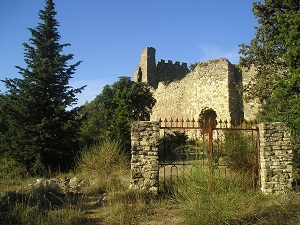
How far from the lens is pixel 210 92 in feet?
59.3

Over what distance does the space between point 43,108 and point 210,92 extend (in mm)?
10196

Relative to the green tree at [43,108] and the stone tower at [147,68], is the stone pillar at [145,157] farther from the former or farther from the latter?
the stone tower at [147,68]

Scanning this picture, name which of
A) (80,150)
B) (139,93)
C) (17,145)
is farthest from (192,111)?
(17,145)

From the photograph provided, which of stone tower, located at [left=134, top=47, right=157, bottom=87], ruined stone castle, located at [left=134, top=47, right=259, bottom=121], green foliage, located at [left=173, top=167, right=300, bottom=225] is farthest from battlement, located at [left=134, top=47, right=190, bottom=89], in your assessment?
green foliage, located at [left=173, top=167, right=300, bottom=225]

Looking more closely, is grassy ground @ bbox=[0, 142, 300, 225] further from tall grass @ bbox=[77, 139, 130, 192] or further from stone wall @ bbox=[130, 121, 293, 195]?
tall grass @ bbox=[77, 139, 130, 192]

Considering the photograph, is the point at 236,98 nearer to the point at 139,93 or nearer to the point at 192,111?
the point at 192,111

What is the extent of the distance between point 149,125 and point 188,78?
13654 mm

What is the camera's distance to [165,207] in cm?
630

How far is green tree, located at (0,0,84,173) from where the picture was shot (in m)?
10.9

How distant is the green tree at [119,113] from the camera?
43.2 feet

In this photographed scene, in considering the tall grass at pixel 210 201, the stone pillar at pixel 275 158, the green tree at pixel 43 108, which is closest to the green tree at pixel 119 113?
the green tree at pixel 43 108

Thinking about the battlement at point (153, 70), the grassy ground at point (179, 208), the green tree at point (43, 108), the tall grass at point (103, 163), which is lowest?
the grassy ground at point (179, 208)

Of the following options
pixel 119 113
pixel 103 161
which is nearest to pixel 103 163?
pixel 103 161

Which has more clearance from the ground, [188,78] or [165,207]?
[188,78]
